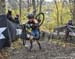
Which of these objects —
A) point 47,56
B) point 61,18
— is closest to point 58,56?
point 47,56

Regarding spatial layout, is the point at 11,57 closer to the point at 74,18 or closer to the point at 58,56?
the point at 58,56

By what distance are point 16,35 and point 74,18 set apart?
12.0ft

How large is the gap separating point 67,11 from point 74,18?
4079 centimetres

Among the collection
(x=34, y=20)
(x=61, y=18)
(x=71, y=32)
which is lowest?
(x=61, y=18)

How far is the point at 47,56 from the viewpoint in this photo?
1097cm

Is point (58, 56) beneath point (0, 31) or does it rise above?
beneath

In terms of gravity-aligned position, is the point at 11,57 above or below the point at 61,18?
above

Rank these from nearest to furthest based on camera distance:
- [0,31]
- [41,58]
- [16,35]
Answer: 1. [41,58]
2. [0,31]
3. [16,35]

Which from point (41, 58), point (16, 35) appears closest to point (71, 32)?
point (16, 35)

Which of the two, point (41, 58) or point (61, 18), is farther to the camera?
point (61, 18)

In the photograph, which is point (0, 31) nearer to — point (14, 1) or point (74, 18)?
point (74, 18)

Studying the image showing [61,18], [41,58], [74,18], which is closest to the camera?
[41,58]

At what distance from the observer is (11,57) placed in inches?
428

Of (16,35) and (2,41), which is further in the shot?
(16,35)
